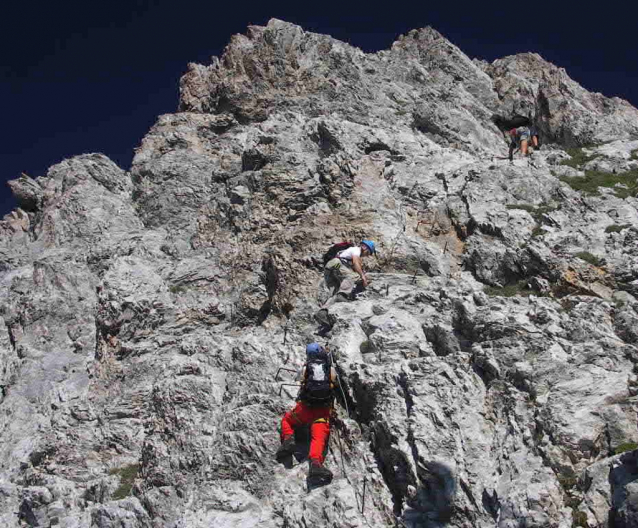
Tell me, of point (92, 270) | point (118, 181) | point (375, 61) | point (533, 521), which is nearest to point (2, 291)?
point (92, 270)

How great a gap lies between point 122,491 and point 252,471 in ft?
15.6

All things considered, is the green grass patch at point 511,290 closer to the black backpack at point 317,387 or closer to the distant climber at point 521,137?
the black backpack at point 317,387

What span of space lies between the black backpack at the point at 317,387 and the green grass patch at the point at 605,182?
14.6m

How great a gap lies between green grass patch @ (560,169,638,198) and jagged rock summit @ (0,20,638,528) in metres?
0.14

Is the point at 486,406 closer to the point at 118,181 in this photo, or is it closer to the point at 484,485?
the point at 484,485

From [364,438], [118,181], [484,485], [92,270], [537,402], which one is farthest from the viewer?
[118,181]

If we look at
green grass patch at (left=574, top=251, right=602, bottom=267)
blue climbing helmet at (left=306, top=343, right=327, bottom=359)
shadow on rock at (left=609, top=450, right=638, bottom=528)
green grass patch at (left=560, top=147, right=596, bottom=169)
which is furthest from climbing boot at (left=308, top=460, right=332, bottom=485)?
green grass patch at (left=560, top=147, right=596, bottom=169)

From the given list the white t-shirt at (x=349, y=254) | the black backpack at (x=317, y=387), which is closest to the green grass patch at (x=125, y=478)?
the black backpack at (x=317, y=387)

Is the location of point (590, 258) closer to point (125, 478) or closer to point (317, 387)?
point (317, 387)

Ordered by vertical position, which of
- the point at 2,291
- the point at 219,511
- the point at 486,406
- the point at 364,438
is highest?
the point at 2,291

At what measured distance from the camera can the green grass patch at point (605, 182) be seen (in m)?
21.8

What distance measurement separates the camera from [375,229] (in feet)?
67.7

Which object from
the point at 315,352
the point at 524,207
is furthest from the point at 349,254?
the point at 524,207

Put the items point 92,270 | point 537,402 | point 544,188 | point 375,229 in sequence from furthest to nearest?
point 92,270 → point 544,188 → point 375,229 → point 537,402
